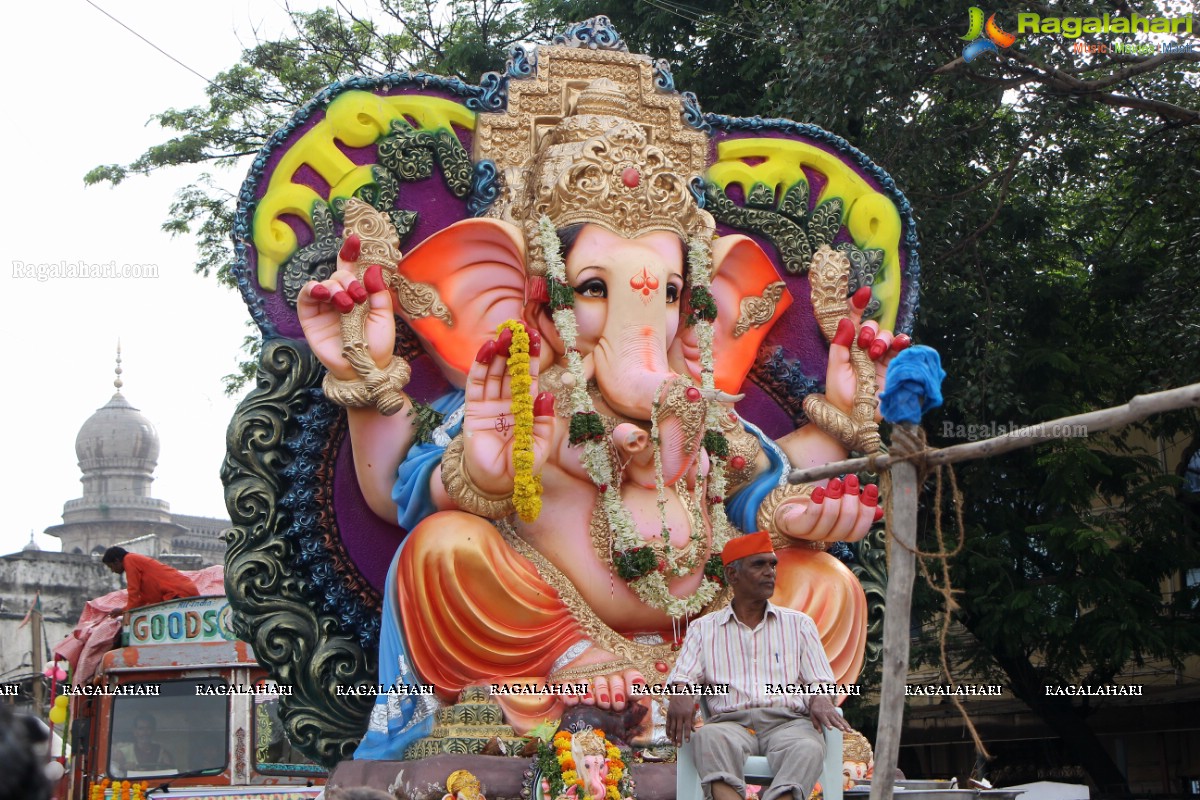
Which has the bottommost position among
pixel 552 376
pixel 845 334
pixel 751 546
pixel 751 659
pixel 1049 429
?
pixel 751 659

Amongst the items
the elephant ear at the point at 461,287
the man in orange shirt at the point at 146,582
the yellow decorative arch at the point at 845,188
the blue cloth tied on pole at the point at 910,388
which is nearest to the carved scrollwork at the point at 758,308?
the yellow decorative arch at the point at 845,188

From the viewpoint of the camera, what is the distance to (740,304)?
8102 mm

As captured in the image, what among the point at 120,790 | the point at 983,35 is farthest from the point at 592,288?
the point at 120,790

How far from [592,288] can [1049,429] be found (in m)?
3.11

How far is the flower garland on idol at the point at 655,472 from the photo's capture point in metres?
7.00

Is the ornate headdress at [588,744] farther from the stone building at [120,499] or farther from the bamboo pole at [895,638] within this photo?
the stone building at [120,499]

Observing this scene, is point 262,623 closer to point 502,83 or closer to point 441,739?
point 441,739

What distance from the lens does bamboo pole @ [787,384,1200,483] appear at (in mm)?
4016

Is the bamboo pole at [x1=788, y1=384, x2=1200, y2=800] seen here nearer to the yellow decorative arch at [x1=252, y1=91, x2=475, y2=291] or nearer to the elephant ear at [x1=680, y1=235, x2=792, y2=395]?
the elephant ear at [x1=680, y1=235, x2=792, y2=395]

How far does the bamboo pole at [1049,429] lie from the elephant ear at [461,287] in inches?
109

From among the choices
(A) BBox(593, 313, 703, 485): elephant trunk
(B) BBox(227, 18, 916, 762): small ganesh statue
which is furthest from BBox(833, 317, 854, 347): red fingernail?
(A) BBox(593, 313, 703, 485): elephant trunk

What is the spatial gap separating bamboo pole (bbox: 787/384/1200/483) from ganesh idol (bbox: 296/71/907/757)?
1.94 meters

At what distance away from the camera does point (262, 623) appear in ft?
24.4

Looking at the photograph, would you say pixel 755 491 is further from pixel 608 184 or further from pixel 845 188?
pixel 845 188
